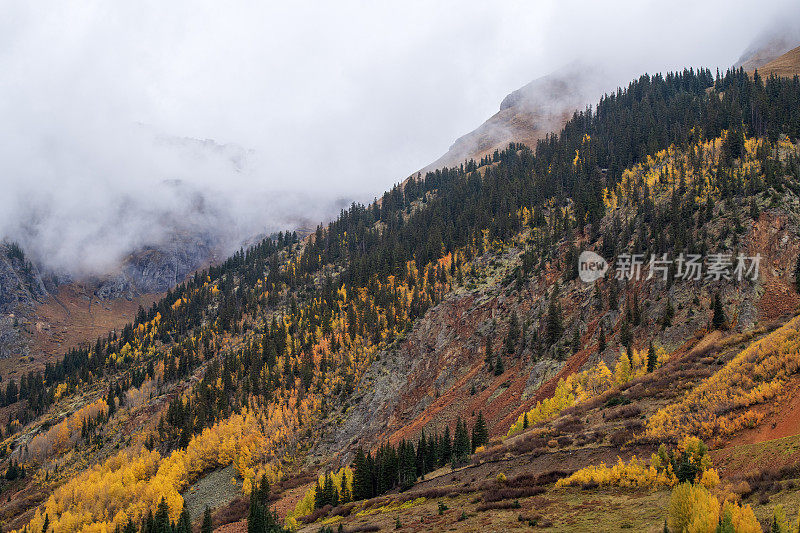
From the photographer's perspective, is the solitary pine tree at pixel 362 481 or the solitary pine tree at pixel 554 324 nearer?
the solitary pine tree at pixel 362 481

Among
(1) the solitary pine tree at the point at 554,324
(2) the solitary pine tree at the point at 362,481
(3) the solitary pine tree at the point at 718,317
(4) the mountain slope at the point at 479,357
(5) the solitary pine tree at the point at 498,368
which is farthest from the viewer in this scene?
(5) the solitary pine tree at the point at 498,368

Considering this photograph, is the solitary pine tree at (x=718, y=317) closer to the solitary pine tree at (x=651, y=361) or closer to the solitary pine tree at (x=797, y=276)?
the solitary pine tree at (x=651, y=361)

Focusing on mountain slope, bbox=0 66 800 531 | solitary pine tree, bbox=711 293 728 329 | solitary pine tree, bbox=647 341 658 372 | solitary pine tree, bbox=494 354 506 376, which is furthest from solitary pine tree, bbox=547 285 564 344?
solitary pine tree, bbox=711 293 728 329

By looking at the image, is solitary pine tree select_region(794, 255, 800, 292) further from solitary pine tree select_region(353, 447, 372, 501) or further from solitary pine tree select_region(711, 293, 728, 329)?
solitary pine tree select_region(353, 447, 372, 501)

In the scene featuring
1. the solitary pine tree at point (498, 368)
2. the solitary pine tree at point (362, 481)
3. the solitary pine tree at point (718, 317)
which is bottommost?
the solitary pine tree at point (362, 481)

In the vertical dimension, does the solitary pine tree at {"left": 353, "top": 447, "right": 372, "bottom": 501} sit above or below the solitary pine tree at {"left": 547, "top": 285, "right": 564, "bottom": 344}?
below

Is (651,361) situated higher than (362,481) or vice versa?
(651,361)

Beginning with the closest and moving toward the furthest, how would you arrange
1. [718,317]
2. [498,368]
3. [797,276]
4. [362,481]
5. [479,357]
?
[718,317]
[797,276]
[362,481]
[498,368]
[479,357]

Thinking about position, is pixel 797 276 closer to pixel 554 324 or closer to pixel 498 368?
pixel 554 324

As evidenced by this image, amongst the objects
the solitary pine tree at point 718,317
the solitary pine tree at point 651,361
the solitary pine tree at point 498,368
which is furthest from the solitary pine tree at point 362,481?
the solitary pine tree at point 718,317

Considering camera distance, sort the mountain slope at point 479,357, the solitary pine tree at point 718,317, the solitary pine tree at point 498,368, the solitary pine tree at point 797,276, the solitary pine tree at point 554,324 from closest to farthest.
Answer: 1. the mountain slope at point 479,357
2. the solitary pine tree at point 718,317
3. the solitary pine tree at point 797,276
4. the solitary pine tree at point 554,324
5. the solitary pine tree at point 498,368

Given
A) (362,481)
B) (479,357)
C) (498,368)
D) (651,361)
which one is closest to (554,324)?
(498,368)

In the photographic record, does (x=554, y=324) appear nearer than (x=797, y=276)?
No

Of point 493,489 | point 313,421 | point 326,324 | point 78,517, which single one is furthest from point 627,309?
point 78,517
